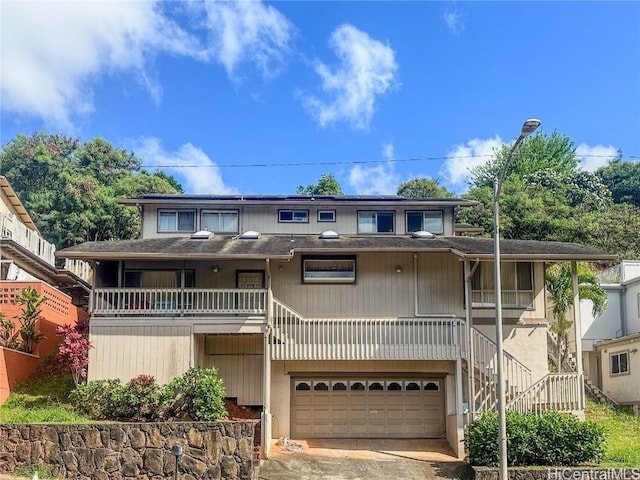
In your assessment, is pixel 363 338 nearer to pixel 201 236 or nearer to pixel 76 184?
pixel 201 236

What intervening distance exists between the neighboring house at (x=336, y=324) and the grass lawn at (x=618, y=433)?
4.98 ft

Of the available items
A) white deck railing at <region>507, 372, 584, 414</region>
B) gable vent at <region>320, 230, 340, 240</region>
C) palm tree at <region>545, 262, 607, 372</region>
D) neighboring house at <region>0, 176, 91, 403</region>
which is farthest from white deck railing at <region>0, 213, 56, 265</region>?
palm tree at <region>545, 262, 607, 372</region>

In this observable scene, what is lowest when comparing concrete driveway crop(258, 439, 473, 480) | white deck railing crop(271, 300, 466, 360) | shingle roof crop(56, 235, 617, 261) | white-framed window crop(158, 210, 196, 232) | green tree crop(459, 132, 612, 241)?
concrete driveway crop(258, 439, 473, 480)

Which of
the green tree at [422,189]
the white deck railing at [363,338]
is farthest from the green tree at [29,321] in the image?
the green tree at [422,189]

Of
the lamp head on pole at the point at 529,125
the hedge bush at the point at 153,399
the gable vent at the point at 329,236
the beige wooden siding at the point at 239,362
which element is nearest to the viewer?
the lamp head on pole at the point at 529,125

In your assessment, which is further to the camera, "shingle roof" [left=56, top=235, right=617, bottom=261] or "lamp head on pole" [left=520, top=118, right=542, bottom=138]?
"shingle roof" [left=56, top=235, right=617, bottom=261]

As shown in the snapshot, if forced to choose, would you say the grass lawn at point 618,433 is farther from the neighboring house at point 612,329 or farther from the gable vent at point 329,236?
the gable vent at point 329,236

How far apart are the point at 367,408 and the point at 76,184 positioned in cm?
2825

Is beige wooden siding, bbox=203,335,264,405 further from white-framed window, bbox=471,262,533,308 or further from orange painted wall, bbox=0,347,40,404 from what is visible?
white-framed window, bbox=471,262,533,308

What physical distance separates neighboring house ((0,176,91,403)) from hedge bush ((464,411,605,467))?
12215 millimetres

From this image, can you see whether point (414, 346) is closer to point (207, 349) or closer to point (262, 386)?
point (262, 386)

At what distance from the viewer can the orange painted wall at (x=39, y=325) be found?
61.8 feet

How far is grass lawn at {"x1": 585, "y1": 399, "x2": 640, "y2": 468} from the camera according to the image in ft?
55.5

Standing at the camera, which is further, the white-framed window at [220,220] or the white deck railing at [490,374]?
the white-framed window at [220,220]
